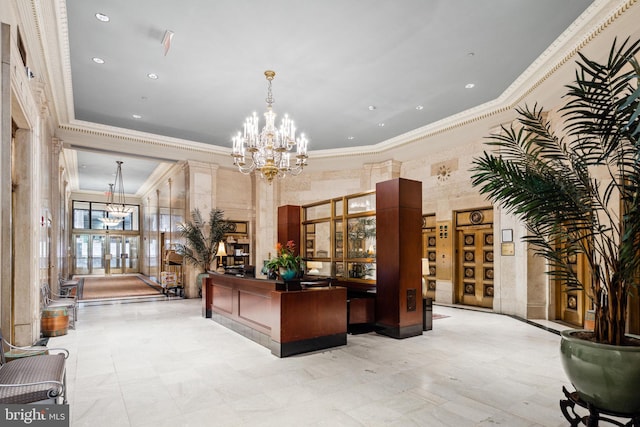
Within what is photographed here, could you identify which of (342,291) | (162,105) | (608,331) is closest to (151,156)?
(162,105)

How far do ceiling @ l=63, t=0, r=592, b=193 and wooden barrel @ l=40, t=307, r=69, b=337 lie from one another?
4.04 meters

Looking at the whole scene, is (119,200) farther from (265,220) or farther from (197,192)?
(265,220)

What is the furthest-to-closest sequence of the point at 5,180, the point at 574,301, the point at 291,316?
1. the point at 574,301
2. the point at 291,316
3. the point at 5,180

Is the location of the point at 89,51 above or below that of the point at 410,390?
above

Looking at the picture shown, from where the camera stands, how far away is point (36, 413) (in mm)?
2221

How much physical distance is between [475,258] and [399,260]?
3.99 m

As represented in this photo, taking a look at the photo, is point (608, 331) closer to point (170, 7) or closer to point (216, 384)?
point (216, 384)

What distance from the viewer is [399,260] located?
19.1 feet

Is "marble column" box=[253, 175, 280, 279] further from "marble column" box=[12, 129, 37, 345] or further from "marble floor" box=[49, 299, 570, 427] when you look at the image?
"marble column" box=[12, 129, 37, 345]

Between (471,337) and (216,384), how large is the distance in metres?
4.04

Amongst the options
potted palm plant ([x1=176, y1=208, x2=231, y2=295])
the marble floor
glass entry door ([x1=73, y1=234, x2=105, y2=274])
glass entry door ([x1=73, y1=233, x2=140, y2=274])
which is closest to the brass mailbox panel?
the marble floor

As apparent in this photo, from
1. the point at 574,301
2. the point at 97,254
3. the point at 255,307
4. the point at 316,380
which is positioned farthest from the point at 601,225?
the point at 97,254

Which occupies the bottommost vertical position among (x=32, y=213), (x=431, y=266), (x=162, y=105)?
(x=431, y=266)

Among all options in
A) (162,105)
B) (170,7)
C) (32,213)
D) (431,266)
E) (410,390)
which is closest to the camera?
(410,390)
